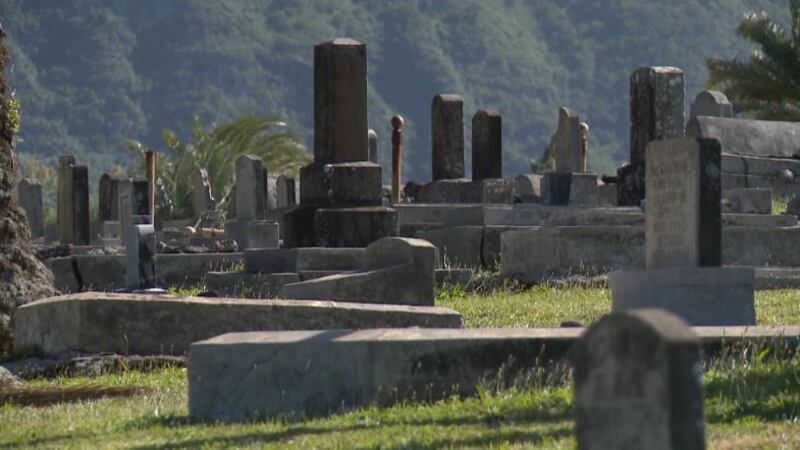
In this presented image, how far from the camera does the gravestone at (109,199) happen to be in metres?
42.0

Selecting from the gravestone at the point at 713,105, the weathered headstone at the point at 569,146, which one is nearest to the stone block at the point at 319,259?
the weathered headstone at the point at 569,146

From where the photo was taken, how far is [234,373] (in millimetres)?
9875

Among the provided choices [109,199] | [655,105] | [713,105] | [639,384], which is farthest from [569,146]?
[639,384]

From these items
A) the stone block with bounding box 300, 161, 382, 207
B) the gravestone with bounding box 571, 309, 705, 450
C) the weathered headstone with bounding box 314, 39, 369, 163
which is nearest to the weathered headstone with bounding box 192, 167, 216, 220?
the weathered headstone with bounding box 314, 39, 369, 163

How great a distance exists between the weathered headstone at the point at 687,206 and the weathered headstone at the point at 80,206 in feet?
67.3

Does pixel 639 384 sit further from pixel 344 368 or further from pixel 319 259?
pixel 319 259

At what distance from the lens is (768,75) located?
1660 inches

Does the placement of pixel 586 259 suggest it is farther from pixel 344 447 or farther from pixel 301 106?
pixel 301 106

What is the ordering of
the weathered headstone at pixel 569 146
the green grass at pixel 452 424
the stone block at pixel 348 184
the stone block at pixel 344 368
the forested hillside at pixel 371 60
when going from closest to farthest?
the green grass at pixel 452 424
the stone block at pixel 344 368
the stone block at pixel 348 184
the weathered headstone at pixel 569 146
the forested hillside at pixel 371 60

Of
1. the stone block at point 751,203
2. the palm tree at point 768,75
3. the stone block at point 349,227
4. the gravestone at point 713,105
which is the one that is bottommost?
the stone block at point 349,227

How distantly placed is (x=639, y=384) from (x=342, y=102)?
1764 centimetres

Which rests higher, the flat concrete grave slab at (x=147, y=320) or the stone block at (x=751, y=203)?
the stone block at (x=751, y=203)

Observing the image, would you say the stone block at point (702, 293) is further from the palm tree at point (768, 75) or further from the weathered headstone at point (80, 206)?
the palm tree at point (768, 75)

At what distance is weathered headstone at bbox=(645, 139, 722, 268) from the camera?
14055 millimetres
